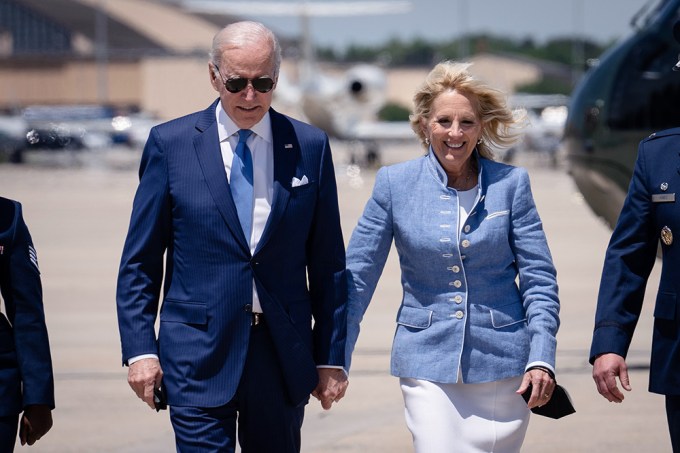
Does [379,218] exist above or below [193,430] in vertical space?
above

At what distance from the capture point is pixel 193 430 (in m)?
3.59

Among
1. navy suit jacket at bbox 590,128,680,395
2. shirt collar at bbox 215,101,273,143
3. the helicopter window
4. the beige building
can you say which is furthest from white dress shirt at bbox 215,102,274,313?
the beige building

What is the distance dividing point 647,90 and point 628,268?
423cm

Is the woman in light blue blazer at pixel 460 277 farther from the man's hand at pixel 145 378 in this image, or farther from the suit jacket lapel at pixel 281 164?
the man's hand at pixel 145 378

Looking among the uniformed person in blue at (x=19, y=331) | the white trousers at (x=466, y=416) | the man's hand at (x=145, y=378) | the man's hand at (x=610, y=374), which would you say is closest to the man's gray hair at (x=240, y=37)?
the uniformed person in blue at (x=19, y=331)

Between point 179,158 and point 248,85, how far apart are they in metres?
0.32

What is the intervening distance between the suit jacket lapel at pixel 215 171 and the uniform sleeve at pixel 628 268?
1.12m

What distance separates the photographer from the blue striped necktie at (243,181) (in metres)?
3.69

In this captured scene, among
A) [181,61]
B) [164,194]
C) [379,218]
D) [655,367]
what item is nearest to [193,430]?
[164,194]

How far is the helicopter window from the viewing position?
24.8ft

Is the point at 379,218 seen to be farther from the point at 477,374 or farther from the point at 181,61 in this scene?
the point at 181,61

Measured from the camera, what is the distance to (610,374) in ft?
12.0

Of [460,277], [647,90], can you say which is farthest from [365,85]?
[460,277]

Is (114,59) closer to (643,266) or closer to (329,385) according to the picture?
(329,385)
